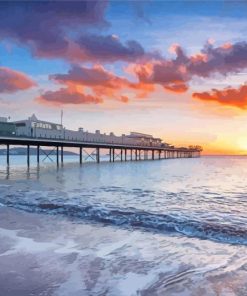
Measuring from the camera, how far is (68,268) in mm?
5660

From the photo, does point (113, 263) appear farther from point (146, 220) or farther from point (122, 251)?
point (146, 220)

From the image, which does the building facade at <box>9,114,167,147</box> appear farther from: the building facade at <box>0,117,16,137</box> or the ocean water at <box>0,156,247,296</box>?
the ocean water at <box>0,156,247,296</box>

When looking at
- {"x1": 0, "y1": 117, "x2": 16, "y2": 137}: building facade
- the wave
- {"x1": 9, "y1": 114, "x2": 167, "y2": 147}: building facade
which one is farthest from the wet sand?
{"x1": 9, "y1": 114, "x2": 167, "y2": 147}: building facade

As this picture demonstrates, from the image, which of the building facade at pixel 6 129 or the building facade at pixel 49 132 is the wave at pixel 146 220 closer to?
the building facade at pixel 6 129

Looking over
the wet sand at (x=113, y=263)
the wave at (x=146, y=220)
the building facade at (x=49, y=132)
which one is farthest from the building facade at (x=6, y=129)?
the wet sand at (x=113, y=263)

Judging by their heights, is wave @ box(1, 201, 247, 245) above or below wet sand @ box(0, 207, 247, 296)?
below

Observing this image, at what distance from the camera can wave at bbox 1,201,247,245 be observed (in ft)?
27.7

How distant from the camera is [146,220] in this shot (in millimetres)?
10141

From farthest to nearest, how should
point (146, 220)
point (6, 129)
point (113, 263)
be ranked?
point (6, 129) → point (146, 220) → point (113, 263)

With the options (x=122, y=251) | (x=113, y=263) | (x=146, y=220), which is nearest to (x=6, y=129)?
(x=146, y=220)

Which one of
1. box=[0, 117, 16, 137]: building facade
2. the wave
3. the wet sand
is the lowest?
the wave

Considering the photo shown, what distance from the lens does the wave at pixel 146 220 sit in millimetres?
8430

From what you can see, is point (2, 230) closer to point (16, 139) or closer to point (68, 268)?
point (68, 268)

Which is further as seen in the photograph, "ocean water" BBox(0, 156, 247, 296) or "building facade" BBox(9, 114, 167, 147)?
"building facade" BBox(9, 114, 167, 147)
